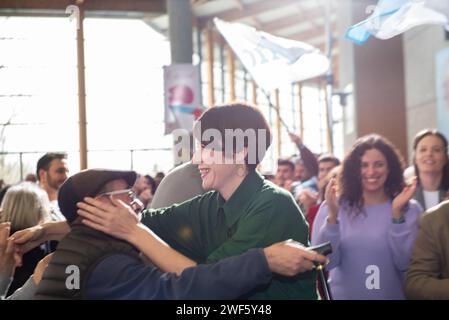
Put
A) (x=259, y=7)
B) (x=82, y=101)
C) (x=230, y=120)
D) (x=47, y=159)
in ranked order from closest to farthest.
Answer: (x=230, y=120)
(x=82, y=101)
(x=47, y=159)
(x=259, y=7)

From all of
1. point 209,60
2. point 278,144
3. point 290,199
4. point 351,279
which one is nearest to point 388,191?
point 351,279

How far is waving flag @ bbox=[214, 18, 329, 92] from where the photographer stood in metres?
5.68

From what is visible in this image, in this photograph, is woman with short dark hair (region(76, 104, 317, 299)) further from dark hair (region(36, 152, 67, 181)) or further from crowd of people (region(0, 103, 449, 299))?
dark hair (region(36, 152, 67, 181))

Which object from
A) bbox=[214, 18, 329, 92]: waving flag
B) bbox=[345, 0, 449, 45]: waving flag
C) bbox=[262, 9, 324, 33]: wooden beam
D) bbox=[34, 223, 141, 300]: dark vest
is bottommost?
bbox=[34, 223, 141, 300]: dark vest

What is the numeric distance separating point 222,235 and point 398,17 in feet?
4.75

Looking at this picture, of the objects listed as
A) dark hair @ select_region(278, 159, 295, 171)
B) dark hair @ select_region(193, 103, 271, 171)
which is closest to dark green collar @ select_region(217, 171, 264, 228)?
dark hair @ select_region(193, 103, 271, 171)

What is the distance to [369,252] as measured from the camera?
2893 millimetres

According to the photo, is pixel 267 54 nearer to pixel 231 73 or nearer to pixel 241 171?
pixel 241 171

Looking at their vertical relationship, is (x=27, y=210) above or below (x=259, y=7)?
below

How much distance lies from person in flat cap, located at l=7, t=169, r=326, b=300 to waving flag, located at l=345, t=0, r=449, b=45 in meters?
1.56

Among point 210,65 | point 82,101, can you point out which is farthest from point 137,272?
point 210,65
